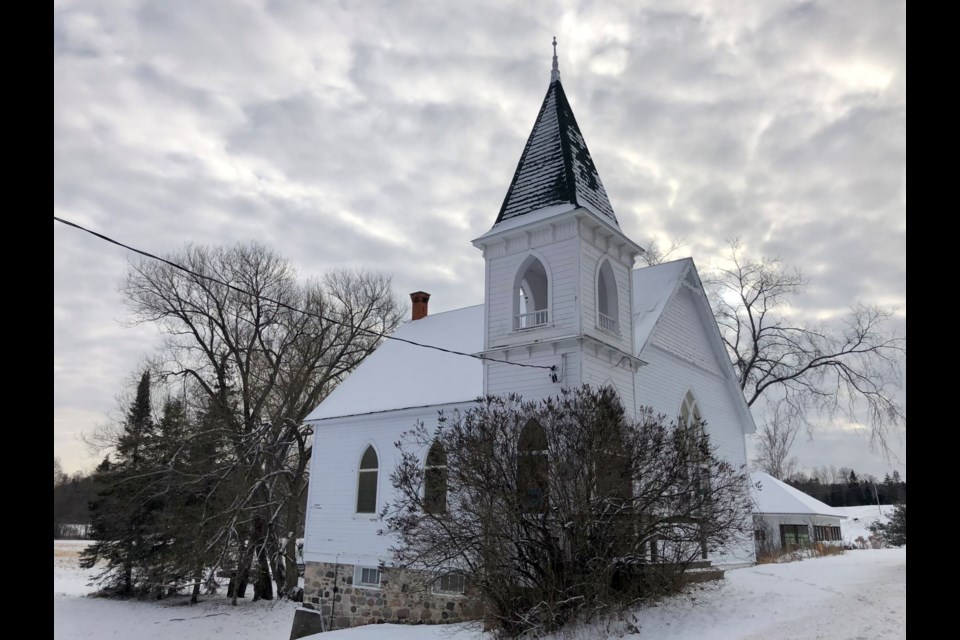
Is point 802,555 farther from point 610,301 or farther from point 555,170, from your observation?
point 555,170

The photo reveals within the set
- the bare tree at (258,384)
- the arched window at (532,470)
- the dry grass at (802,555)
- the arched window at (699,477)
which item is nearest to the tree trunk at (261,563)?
the bare tree at (258,384)

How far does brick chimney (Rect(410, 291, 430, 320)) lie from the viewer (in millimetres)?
24875

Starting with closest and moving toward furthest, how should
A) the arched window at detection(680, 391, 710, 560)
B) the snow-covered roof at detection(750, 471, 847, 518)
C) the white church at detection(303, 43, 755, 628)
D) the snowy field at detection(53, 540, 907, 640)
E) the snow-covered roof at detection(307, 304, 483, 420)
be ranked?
1. the snowy field at detection(53, 540, 907, 640)
2. the arched window at detection(680, 391, 710, 560)
3. the white church at detection(303, 43, 755, 628)
4. the snow-covered roof at detection(307, 304, 483, 420)
5. the snow-covered roof at detection(750, 471, 847, 518)

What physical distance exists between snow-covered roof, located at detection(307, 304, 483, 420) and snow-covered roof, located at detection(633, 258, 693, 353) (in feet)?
14.1

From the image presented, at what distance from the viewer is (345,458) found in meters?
19.8

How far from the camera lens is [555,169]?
17016 millimetres

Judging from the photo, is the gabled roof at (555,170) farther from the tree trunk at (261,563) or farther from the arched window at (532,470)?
the tree trunk at (261,563)

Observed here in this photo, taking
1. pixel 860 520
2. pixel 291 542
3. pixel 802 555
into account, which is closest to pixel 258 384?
pixel 291 542

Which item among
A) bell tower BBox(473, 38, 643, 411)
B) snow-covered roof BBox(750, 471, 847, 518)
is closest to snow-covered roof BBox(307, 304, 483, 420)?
bell tower BBox(473, 38, 643, 411)

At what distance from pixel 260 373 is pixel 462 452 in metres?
20.3

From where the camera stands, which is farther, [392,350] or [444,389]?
[392,350]

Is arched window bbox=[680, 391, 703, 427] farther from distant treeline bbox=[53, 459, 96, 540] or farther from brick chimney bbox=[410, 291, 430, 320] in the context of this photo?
distant treeline bbox=[53, 459, 96, 540]
